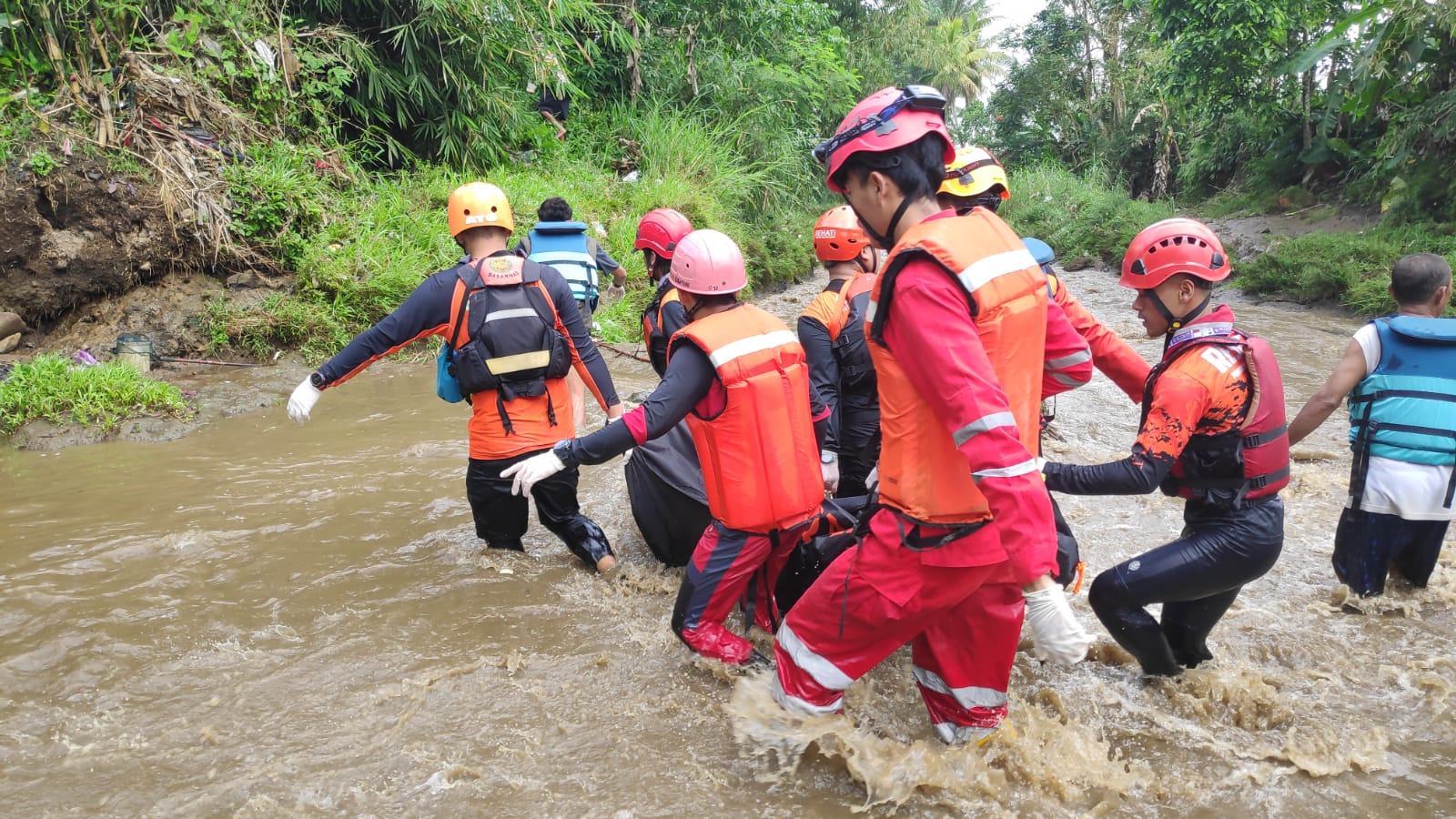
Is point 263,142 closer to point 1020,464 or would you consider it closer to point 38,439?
point 38,439

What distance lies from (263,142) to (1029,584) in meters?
9.68

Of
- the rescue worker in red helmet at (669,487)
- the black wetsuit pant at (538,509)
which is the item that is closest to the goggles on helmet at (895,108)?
the rescue worker in red helmet at (669,487)

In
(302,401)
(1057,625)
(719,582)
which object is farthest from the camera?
(302,401)

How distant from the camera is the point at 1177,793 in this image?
2.71 meters

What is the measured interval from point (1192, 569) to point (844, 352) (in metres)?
1.78

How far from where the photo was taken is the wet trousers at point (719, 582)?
3.35m

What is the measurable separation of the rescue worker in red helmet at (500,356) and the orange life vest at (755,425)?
1149 mm

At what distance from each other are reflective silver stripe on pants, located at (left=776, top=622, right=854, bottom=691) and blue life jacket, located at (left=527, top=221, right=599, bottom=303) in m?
3.74

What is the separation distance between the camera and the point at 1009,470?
2.06 m

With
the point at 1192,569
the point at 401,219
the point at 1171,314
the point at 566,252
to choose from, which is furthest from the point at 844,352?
the point at 401,219

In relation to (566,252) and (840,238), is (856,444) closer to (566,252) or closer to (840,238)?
(840,238)

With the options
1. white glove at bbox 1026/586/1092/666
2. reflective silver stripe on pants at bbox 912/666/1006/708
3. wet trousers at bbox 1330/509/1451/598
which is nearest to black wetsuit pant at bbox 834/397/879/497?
reflective silver stripe on pants at bbox 912/666/1006/708

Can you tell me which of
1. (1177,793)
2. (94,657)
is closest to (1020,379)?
(1177,793)

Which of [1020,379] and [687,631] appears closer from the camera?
[1020,379]
